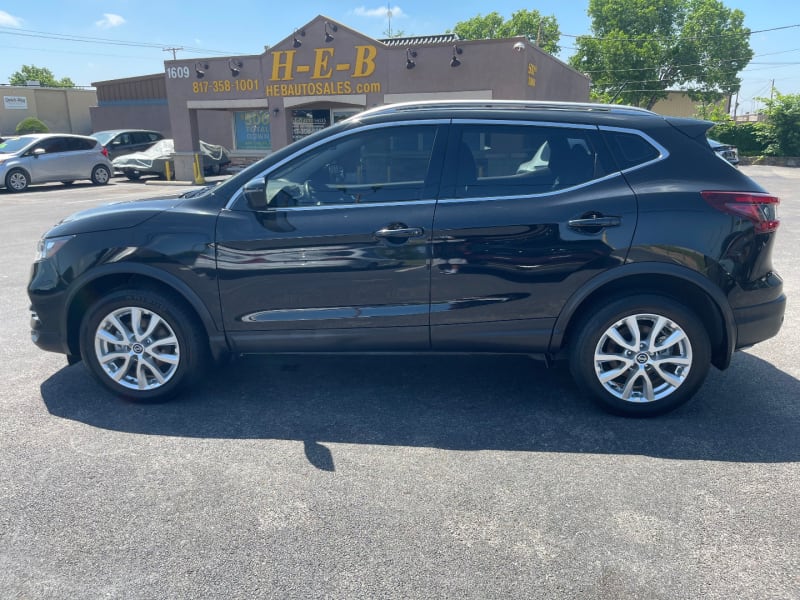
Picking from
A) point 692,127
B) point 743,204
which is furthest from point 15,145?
point 743,204

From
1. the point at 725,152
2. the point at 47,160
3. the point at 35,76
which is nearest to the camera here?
the point at 725,152

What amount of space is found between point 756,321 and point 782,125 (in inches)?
1314

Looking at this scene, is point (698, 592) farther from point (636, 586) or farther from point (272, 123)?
point (272, 123)

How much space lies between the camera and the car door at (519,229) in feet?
12.3

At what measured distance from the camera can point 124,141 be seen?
24.8m

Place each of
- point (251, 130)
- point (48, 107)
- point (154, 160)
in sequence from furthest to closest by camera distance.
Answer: point (48, 107), point (251, 130), point (154, 160)

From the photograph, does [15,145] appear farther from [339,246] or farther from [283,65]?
[339,246]

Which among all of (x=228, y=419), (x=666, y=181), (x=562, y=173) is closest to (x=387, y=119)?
(x=562, y=173)

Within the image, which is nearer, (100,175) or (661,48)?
(100,175)

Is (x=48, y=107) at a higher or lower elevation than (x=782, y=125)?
higher

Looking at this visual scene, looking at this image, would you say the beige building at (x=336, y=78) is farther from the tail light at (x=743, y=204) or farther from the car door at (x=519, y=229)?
the tail light at (x=743, y=204)

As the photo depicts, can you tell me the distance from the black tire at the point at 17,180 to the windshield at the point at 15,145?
2.48 ft

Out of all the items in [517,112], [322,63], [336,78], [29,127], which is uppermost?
[322,63]

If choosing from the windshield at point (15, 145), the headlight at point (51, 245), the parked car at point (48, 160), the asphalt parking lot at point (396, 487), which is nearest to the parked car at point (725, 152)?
the asphalt parking lot at point (396, 487)
